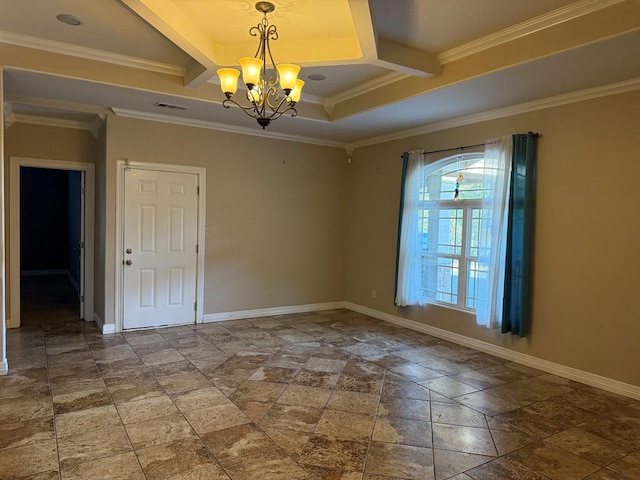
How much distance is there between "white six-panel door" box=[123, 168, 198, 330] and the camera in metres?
5.48

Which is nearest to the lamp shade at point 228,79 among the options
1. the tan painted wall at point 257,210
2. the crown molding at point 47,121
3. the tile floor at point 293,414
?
the tile floor at point 293,414

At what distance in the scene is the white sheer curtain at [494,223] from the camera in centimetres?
463

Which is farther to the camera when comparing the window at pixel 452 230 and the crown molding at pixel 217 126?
the crown molding at pixel 217 126

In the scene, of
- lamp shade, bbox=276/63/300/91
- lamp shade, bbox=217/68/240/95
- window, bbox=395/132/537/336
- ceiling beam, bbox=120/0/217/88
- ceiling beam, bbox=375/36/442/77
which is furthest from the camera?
window, bbox=395/132/537/336

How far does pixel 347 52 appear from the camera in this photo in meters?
3.70

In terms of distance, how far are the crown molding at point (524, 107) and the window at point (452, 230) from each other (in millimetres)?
418

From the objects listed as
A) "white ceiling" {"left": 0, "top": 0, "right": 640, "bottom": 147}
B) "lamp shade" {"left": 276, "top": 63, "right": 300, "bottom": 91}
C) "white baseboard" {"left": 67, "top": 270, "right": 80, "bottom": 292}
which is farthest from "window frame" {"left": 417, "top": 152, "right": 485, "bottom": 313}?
"white baseboard" {"left": 67, "top": 270, "right": 80, "bottom": 292}

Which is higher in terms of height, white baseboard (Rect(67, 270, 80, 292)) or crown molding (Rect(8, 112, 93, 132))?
crown molding (Rect(8, 112, 93, 132))

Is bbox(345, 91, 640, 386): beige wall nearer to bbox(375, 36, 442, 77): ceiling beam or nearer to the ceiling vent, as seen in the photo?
bbox(375, 36, 442, 77): ceiling beam

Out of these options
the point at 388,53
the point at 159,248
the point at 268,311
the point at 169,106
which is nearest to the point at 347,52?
the point at 388,53

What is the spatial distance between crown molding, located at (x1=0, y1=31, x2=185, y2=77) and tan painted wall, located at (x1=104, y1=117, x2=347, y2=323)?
1.23 meters

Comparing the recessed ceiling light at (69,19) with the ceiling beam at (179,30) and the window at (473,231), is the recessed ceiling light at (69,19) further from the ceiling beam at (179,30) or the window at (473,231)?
the window at (473,231)

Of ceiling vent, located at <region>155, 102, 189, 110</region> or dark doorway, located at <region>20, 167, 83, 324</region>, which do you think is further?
dark doorway, located at <region>20, 167, 83, 324</region>

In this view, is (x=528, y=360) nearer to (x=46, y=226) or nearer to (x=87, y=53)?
(x=87, y=53)
